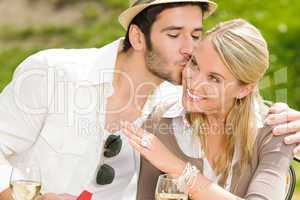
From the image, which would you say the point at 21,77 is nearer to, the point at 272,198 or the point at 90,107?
the point at 90,107

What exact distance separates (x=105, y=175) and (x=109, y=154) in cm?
10

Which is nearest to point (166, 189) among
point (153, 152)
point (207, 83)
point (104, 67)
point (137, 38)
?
point (153, 152)

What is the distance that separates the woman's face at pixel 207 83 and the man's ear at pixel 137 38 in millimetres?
477

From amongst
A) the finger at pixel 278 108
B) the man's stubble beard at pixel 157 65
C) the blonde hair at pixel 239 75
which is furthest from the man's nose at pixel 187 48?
the finger at pixel 278 108

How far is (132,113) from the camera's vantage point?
3.85 metres

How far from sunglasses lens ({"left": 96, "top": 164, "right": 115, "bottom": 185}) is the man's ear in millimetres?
618

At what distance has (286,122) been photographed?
335cm

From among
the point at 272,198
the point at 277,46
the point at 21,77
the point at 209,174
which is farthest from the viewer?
the point at 277,46

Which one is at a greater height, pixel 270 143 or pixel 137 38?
pixel 137 38

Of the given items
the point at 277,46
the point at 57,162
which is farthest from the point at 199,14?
the point at 277,46

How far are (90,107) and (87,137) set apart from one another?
0.15 m

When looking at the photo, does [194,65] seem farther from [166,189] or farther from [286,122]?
[166,189]

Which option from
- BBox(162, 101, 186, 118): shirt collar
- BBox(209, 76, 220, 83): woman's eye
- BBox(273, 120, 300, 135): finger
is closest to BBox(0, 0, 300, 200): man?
BBox(162, 101, 186, 118): shirt collar

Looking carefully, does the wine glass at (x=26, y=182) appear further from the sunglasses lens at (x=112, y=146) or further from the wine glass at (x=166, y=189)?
the sunglasses lens at (x=112, y=146)
